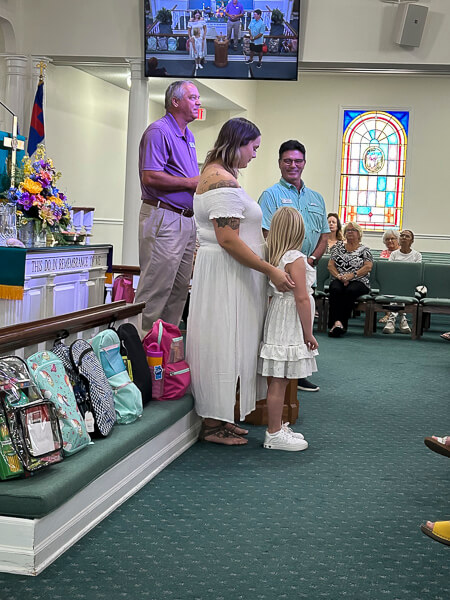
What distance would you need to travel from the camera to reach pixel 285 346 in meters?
4.18

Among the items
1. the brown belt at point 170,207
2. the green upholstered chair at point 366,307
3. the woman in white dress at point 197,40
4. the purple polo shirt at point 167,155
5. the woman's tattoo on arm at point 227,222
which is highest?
the woman in white dress at point 197,40

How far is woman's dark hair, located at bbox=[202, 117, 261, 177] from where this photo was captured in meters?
4.05

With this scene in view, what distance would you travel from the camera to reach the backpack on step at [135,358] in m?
3.85

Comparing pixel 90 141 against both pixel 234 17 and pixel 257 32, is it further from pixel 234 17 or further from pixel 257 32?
pixel 257 32

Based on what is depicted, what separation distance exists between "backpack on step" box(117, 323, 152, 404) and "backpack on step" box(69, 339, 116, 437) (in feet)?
1.47

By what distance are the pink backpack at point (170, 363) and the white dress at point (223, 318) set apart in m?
0.07

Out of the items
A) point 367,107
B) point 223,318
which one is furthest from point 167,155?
point 367,107

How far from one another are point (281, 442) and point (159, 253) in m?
1.43

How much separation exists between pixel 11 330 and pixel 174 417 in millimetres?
1094

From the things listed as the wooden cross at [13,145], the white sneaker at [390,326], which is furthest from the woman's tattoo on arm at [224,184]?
the white sneaker at [390,326]

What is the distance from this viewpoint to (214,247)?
412 cm

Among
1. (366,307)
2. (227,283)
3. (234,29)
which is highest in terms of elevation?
(234,29)

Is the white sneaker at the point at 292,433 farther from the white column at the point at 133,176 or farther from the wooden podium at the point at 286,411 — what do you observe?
the white column at the point at 133,176

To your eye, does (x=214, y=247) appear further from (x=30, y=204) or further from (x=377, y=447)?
(x=30, y=204)
